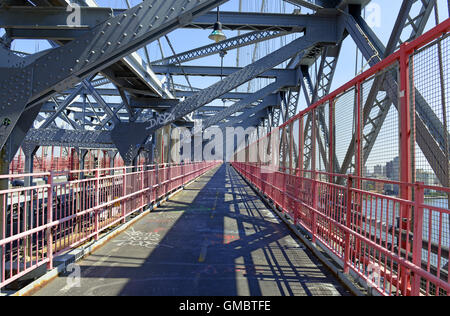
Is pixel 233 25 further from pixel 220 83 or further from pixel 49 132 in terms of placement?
pixel 49 132

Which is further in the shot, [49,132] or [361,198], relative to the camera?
[49,132]

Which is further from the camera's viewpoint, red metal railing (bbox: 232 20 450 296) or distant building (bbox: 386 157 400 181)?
distant building (bbox: 386 157 400 181)

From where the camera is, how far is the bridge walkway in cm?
479

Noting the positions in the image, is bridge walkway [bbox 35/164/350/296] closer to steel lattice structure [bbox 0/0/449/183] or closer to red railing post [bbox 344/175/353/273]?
red railing post [bbox 344/175/353/273]

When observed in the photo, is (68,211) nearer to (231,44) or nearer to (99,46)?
(99,46)

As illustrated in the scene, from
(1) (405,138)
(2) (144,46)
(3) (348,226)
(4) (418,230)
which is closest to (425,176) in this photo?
(1) (405,138)

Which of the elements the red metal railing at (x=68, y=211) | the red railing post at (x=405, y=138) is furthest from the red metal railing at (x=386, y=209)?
the red metal railing at (x=68, y=211)

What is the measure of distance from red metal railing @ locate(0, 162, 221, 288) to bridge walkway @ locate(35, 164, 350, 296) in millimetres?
531

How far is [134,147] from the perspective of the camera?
15.3 m

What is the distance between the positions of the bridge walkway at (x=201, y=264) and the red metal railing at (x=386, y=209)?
69 cm

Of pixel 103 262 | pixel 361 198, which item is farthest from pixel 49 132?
pixel 361 198

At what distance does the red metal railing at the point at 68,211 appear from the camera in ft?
15.7

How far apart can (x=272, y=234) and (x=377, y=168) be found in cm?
408

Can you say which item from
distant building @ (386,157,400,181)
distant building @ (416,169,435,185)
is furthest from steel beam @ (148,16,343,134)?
distant building @ (416,169,435,185)
